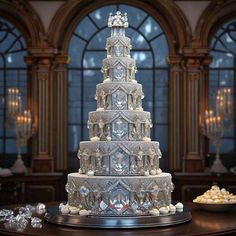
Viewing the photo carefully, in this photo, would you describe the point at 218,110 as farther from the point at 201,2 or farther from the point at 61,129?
the point at 61,129

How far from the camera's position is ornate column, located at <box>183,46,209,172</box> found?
427 inches

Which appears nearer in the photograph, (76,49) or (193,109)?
(193,109)

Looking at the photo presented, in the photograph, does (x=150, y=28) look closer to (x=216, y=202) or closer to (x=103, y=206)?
(x=216, y=202)

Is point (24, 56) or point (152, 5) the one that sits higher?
point (152, 5)

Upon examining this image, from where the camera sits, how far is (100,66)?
11.6 m

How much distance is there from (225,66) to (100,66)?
2.44 m

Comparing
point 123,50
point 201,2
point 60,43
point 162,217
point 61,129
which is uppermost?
point 201,2

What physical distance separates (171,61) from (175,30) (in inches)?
22.9

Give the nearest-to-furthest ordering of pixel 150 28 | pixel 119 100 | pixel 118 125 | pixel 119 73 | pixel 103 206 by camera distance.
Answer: pixel 103 206, pixel 118 125, pixel 119 100, pixel 119 73, pixel 150 28

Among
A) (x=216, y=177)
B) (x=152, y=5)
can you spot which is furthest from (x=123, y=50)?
(x=152, y=5)

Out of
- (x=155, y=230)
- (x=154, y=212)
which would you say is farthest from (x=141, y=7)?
(x=155, y=230)

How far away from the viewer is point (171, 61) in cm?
1120

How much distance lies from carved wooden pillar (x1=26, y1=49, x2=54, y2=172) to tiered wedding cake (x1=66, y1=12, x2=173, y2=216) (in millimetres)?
4229

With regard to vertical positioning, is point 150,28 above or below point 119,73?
above
